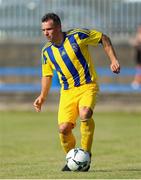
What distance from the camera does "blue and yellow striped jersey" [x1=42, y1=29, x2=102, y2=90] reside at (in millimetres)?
11078

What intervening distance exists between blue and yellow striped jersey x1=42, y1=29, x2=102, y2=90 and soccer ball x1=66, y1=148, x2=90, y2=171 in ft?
3.08

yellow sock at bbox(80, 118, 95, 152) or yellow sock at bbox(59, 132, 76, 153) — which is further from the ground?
yellow sock at bbox(80, 118, 95, 152)

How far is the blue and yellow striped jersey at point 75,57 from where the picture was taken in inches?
436

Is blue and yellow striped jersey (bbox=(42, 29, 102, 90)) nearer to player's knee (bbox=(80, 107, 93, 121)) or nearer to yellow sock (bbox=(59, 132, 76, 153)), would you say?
player's knee (bbox=(80, 107, 93, 121))

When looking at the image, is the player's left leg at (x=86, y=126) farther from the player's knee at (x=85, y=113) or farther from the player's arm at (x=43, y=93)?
the player's arm at (x=43, y=93)

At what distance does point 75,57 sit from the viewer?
1109 cm

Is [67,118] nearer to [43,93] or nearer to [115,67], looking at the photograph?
[43,93]

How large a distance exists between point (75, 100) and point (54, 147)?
451 centimetres

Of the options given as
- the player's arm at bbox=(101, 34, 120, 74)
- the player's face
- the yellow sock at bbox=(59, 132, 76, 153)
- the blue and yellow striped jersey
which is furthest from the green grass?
the player's face

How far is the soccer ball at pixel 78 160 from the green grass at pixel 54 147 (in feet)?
0.46

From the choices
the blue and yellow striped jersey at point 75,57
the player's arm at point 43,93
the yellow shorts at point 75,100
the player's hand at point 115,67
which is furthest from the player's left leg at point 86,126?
the player's arm at point 43,93

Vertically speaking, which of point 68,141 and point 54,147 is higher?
point 68,141

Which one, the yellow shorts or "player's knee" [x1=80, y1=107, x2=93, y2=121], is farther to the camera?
the yellow shorts

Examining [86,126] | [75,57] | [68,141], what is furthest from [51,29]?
[68,141]
